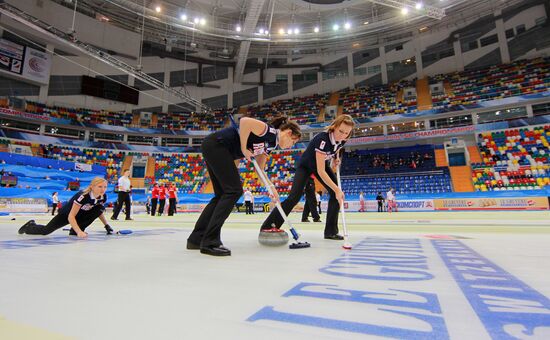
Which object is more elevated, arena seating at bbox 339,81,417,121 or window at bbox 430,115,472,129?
arena seating at bbox 339,81,417,121

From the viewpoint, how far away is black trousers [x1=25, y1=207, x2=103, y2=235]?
383 cm

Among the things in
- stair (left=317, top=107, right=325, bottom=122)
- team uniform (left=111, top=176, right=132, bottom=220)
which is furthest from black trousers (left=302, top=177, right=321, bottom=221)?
stair (left=317, top=107, right=325, bottom=122)

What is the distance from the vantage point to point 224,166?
8.60 feet

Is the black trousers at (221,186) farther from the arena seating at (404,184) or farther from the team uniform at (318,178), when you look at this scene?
the arena seating at (404,184)

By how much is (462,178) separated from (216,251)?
22932mm

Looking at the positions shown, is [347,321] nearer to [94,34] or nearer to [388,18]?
[388,18]

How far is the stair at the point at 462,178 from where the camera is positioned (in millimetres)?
19261

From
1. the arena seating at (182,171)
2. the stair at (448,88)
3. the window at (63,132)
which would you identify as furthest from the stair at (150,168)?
the stair at (448,88)

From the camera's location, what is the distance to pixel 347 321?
87cm

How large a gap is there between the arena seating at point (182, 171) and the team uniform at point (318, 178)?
2353 cm

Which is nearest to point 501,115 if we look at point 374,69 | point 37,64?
point 374,69

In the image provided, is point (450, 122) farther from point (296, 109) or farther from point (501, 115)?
point (296, 109)

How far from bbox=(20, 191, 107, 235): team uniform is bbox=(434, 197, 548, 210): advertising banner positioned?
16361mm

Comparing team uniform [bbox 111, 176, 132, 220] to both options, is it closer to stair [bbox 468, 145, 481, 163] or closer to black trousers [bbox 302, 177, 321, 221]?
black trousers [bbox 302, 177, 321, 221]
